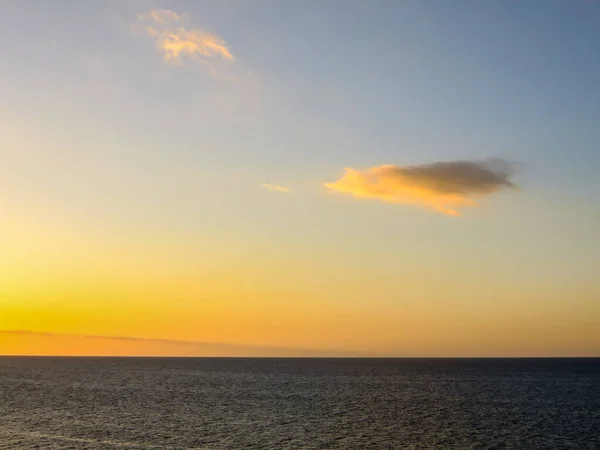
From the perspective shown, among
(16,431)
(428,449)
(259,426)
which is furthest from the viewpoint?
(259,426)

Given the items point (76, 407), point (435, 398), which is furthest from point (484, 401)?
point (76, 407)

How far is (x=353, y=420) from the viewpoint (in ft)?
293

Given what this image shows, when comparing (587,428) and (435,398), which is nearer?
(587,428)

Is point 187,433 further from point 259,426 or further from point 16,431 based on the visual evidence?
point 16,431

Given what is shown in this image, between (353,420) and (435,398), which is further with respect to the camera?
(435,398)

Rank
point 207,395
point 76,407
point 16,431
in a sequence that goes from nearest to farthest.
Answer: point 16,431, point 76,407, point 207,395

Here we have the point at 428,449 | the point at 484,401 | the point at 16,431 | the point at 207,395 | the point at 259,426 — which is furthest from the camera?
the point at 207,395

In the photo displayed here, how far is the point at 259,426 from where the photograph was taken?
80500 mm

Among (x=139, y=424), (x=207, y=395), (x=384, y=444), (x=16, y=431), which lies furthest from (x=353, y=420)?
(x=207, y=395)

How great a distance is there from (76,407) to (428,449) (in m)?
64.7

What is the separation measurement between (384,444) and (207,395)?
74.1m

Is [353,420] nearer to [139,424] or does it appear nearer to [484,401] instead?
[139,424]

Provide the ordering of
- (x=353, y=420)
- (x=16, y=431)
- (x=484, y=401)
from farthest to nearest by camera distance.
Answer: (x=484, y=401), (x=353, y=420), (x=16, y=431)

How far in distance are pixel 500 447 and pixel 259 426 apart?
98.8 feet
